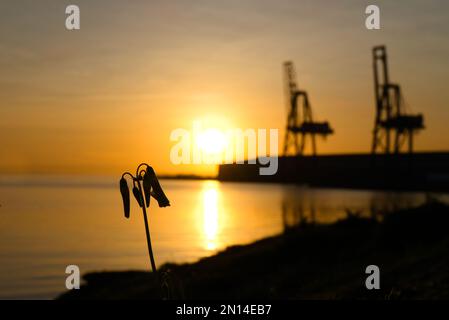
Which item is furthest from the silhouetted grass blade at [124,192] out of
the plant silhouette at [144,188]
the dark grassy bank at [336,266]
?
the dark grassy bank at [336,266]

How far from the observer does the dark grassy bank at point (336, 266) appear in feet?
35.0

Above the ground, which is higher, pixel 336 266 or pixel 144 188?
pixel 144 188

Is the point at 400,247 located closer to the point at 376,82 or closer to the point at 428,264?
the point at 428,264

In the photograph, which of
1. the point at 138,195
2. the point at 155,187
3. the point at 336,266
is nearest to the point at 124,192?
the point at 155,187

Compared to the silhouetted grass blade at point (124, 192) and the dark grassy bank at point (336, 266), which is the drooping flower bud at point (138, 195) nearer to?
the silhouetted grass blade at point (124, 192)

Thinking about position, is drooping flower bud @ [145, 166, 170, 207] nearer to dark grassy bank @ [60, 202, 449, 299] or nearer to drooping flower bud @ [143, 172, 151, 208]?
drooping flower bud @ [143, 172, 151, 208]

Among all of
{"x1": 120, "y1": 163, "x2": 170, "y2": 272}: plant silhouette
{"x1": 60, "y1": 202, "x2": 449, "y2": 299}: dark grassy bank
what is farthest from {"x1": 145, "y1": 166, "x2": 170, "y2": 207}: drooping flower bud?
{"x1": 60, "y1": 202, "x2": 449, "y2": 299}: dark grassy bank

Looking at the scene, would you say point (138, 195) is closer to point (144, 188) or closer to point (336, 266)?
point (144, 188)

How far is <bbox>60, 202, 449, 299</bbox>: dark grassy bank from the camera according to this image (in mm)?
10664

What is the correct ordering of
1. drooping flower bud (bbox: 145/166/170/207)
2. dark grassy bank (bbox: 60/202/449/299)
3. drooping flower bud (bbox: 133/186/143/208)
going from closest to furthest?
drooping flower bud (bbox: 133/186/143/208) < drooping flower bud (bbox: 145/166/170/207) < dark grassy bank (bbox: 60/202/449/299)

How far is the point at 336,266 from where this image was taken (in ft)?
48.4

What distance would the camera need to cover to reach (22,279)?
25750mm
